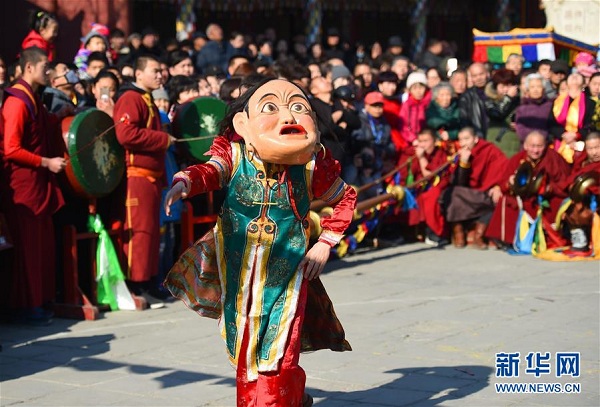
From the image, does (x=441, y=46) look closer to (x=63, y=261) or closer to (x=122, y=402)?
(x=63, y=261)

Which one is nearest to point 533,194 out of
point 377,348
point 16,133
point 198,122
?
point 198,122

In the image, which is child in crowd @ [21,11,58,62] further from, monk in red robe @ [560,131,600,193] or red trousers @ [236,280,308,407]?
red trousers @ [236,280,308,407]

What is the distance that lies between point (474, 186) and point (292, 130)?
22.9 ft

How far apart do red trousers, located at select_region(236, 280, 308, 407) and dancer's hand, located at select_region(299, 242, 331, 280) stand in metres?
0.13

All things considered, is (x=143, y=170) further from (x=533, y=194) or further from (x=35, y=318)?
(x=533, y=194)

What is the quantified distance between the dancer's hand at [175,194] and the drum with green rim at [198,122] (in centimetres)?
429

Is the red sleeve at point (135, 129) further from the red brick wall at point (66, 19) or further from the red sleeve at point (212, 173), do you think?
the red brick wall at point (66, 19)

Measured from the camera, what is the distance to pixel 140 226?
8797 millimetres

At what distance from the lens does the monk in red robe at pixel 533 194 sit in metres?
11.2

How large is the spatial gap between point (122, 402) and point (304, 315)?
1232 mm

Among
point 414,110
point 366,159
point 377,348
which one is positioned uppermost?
point 414,110

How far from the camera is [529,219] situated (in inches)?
445

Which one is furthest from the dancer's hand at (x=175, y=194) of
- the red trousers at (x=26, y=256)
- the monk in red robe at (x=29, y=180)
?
the red trousers at (x=26, y=256)

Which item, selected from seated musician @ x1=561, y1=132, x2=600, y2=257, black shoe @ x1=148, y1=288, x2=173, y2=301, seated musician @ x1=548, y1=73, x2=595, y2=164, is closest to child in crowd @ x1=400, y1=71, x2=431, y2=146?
seated musician @ x1=548, y1=73, x2=595, y2=164
